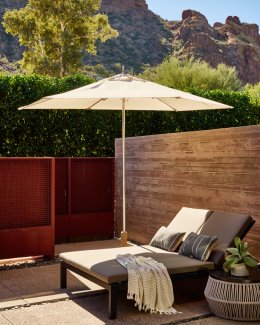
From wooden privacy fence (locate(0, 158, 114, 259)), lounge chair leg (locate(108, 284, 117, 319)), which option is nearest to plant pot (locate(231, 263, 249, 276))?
lounge chair leg (locate(108, 284, 117, 319))

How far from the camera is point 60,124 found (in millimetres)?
10695

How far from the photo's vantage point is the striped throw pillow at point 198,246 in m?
5.61

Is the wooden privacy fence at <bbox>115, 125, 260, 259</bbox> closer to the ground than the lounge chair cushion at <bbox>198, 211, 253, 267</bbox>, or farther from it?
farther from it

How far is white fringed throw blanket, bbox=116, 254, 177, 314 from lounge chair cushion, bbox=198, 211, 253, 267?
2.33 feet

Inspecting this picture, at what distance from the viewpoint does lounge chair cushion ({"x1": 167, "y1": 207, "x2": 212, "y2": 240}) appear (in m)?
6.31

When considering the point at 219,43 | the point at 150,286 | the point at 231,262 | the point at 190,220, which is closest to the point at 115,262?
the point at 150,286

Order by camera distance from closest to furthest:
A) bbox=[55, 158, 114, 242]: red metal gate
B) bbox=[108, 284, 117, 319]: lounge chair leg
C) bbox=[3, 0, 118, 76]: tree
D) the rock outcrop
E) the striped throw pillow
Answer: bbox=[108, 284, 117, 319]: lounge chair leg → the striped throw pillow → bbox=[55, 158, 114, 242]: red metal gate → bbox=[3, 0, 118, 76]: tree → the rock outcrop

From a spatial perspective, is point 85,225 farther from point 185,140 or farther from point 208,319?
point 208,319

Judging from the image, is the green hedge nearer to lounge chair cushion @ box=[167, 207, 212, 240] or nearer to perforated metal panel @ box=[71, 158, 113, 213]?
perforated metal panel @ box=[71, 158, 113, 213]

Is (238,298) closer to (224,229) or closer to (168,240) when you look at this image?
(224,229)

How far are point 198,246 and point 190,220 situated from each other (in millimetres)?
805

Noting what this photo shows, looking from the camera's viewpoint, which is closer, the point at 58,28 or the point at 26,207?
the point at 26,207

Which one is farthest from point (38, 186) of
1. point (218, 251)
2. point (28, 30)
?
point (28, 30)

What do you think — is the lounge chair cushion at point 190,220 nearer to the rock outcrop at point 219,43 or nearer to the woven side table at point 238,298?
the woven side table at point 238,298
